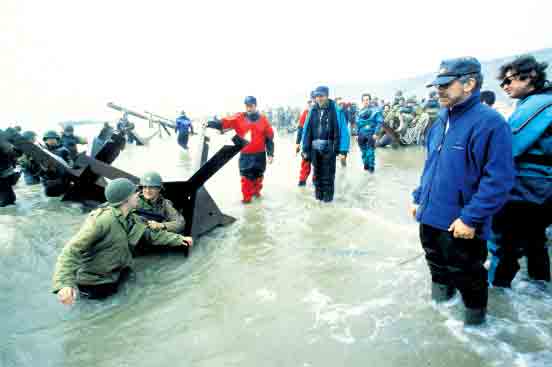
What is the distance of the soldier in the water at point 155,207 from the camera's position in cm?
394

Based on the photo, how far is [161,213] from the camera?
13.5ft

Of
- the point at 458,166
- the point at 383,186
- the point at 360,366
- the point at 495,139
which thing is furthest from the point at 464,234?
the point at 383,186

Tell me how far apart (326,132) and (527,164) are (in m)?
3.46

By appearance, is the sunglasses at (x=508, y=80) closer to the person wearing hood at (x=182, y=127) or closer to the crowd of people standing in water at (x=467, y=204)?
the crowd of people standing in water at (x=467, y=204)

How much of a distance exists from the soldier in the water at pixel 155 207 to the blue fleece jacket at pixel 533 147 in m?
3.46

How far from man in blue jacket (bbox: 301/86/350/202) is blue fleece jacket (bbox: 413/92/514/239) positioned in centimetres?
337

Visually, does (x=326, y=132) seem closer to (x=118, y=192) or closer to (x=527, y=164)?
(x=527, y=164)

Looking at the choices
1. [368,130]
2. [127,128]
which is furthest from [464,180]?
[127,128]

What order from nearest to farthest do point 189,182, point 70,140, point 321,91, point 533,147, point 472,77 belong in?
1. point 472,77
2. point 533,147
3. point 189,182
4. point 321,91
5. point 70,140

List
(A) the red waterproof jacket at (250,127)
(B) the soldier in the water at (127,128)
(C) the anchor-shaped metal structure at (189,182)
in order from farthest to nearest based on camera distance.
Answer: (B) the soldier in the water at (127,128) → (A) the red waterproof jacket at (250,127) → (C) the anchor-shaped metal structure at (189,182)

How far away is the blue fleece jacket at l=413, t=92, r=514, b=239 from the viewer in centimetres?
196

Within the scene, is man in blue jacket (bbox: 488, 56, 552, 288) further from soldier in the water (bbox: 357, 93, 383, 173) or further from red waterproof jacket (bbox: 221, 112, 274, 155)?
soldier in the water (bbox: 357, 93, 383, 173)

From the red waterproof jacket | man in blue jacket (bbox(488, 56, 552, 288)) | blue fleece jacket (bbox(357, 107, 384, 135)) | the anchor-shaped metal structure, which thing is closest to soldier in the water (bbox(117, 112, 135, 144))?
the anchor-shaped metal structure

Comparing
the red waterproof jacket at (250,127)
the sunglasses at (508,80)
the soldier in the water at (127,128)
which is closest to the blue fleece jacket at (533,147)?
the sunglasses at (508,80)
